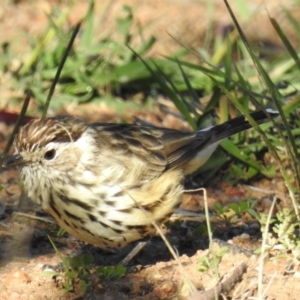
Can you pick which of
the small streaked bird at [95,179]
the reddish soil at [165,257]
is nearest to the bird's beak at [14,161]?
the small streaked bird at [95,179]

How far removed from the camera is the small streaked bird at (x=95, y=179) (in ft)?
18.2

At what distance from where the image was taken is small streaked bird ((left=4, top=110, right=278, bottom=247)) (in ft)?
18.2

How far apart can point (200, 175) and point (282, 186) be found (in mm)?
646

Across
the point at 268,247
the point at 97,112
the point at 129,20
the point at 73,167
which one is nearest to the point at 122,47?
the point at 129,20

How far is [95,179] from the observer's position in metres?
5.65

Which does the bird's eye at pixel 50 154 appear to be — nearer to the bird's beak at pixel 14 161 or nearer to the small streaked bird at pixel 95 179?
the small streaked bird at pixel 95 179

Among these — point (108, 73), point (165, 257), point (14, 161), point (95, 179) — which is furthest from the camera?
point (108, 73)

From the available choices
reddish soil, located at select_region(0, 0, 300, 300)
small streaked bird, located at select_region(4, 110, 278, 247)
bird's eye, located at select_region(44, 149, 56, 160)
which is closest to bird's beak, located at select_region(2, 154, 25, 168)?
small streaked bird, located at select_region(4, 110, 278, 247)

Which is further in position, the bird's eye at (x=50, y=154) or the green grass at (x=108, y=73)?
the green grass at (x=108, y=73)

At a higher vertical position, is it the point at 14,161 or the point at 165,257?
the point at 14,161

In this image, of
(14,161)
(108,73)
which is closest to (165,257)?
(14,161)

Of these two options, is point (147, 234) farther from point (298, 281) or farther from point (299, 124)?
point (299, 124)

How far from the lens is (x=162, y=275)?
17.9 feet

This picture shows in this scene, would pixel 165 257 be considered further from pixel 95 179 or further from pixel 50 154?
pixel 50 154
